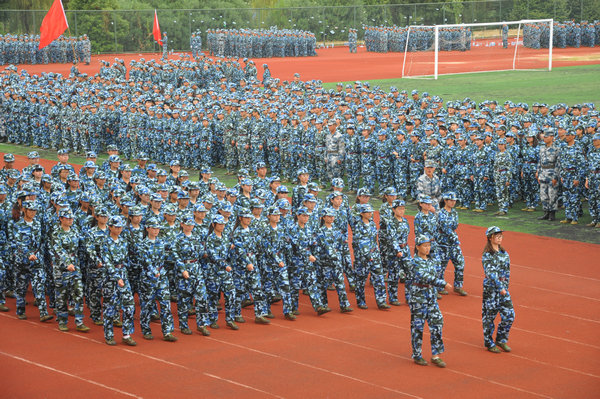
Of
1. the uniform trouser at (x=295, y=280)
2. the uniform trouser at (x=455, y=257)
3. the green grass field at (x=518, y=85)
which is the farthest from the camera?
the green grass field at (x=518, y=85)

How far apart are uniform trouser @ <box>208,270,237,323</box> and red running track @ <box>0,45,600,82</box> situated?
93.8ft

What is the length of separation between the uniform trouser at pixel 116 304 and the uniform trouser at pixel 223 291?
123 centimetres

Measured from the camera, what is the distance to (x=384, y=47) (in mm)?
52594

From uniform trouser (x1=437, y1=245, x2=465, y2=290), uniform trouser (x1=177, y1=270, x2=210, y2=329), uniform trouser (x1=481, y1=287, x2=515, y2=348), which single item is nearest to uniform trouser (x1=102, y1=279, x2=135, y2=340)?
uniform trouser (x1=177, y1=270, x2=210, y2=329)

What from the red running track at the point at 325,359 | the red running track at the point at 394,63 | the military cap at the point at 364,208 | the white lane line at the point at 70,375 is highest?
the red running track at the point at 394,63

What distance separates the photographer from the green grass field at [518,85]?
3130 cm

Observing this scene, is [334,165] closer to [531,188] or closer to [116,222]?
[531,188]

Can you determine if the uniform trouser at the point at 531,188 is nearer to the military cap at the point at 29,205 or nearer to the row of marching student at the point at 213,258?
the row of marching student at the point at 213,258

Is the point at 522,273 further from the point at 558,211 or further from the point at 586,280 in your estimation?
the point at 558,211

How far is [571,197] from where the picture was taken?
54.3ft

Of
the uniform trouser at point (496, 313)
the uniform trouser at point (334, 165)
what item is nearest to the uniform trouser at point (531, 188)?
the uniform trouser at point (334, 165)

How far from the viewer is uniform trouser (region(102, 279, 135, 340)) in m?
10.3

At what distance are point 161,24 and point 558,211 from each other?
41.0 m

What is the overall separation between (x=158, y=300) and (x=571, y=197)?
9.56m
